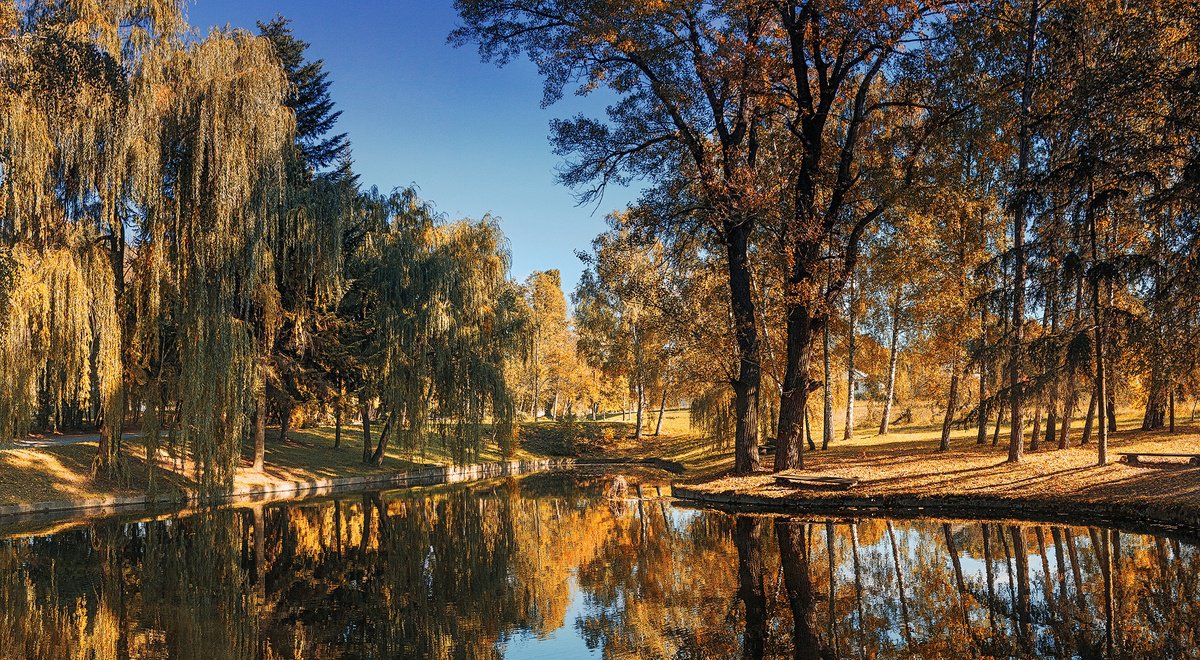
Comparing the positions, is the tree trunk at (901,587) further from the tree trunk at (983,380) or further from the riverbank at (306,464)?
the riverbank at (306,464)

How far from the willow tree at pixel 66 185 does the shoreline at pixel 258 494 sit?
7.78 feet

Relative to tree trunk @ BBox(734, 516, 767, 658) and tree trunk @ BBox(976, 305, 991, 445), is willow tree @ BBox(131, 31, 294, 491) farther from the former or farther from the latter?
tree trunk @ BBox(976, 305, 991, 445)

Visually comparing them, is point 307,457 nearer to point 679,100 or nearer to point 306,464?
point 306,464

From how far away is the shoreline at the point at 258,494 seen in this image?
19547mm

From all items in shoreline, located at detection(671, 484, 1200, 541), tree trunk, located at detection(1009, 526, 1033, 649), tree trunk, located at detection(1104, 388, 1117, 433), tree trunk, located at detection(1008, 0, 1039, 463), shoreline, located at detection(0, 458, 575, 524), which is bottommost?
shoreline, located at detection(0, 458, 575, 524)

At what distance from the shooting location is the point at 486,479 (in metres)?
32.1

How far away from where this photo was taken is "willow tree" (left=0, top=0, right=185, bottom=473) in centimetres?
1783

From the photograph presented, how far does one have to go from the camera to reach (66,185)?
755 inches

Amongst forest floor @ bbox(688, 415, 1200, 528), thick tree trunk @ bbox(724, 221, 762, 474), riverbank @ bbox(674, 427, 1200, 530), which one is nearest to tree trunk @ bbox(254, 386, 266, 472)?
riverbank @ bbox(674, 427, 1200, 530)

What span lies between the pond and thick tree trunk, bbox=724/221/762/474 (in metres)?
5.59

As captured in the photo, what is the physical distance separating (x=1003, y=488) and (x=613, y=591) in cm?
1012

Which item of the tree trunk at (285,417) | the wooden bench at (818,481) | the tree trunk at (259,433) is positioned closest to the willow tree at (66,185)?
the tree trunk at (259,433)

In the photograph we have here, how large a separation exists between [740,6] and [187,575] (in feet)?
51.9

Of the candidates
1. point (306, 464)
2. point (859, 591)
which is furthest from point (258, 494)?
point (859, 591)
